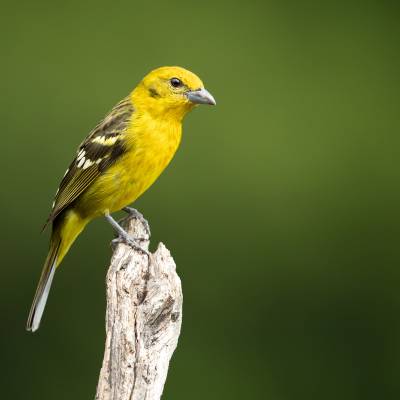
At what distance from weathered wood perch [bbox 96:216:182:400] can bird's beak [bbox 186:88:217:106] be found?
1.10 m

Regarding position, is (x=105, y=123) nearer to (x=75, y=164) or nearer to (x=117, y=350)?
(x=75, y=164)

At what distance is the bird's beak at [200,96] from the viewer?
4492mm

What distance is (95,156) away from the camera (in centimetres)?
462

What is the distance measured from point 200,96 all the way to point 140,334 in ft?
4.85

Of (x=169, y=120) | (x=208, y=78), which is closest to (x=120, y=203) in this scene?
(x=169, y=120)

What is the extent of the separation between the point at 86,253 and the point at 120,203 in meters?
1.47

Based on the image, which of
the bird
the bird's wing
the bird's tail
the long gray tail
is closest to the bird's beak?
the bird

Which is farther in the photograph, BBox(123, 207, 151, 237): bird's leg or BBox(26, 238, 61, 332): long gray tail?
BBox(123, 207, 151, 237): bird's leg

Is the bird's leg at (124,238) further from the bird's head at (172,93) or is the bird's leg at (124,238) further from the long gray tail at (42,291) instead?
the bird's head at (172,93)

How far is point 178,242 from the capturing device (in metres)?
6.20

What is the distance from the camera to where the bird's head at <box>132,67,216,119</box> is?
4.55 meters

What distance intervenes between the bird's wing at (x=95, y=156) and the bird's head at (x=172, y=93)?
14cm

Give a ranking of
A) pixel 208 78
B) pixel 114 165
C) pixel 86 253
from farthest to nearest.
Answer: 1. pixel 208 78
2. pixel 86 253
3. pixel 114 165

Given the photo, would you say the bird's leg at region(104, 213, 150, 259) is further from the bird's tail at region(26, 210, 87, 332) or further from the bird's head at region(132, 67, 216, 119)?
the bird's head at region(132, 67, 216, 119)
